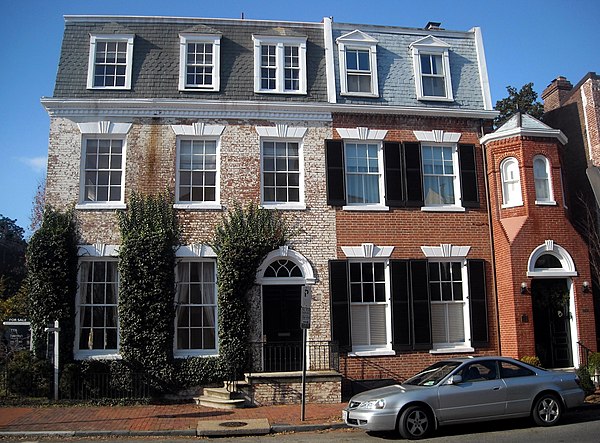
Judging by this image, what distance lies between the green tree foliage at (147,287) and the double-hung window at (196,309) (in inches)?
14.9

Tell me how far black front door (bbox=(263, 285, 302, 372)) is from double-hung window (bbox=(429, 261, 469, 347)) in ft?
13.3

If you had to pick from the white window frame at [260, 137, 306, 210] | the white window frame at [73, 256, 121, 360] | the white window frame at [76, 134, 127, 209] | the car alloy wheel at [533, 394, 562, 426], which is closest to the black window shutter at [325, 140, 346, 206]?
the white window frame at [260, 137, 306, 210]

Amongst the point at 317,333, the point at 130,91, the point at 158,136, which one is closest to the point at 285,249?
the point at 317,333

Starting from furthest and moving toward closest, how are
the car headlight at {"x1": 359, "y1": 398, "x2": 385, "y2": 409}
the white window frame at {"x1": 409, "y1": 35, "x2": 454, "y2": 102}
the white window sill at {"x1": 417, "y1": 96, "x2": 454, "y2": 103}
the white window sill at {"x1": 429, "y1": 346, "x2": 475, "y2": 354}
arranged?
the white window frame at {"x1": 409, "y1": 35, "x2": 454, "y2": 102} < the white window sill at {"x1": 417, "y1": 96, "x2": 454, "y2": 103} < the white window sill at {"x1": 429, "y1": 346, "x2": 475, "y2": 354} < the car headlight at {"x1": 359, "y1": 398, "x2": 385, "y2": 409}

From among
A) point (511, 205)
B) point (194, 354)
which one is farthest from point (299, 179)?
point (511, 205)

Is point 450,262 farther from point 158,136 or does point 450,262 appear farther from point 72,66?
point 72,66

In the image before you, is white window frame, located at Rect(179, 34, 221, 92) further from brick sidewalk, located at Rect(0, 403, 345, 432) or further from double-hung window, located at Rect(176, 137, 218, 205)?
brick sidewalk, located at Rect(0, 403, 345, 432)

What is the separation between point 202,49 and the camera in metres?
18.0

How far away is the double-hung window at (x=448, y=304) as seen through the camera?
17.3 m

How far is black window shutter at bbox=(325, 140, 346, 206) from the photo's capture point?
56.5 ft

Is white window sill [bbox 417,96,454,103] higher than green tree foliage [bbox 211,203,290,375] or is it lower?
higher

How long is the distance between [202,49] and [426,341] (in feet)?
36.1

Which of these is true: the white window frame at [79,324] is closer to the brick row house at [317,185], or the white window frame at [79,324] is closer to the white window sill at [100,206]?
the brick row house at [317,185]

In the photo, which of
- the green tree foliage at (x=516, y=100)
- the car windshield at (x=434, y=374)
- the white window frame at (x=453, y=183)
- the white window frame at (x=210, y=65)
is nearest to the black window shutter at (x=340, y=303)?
the white window frame at (x=453, y=183)
